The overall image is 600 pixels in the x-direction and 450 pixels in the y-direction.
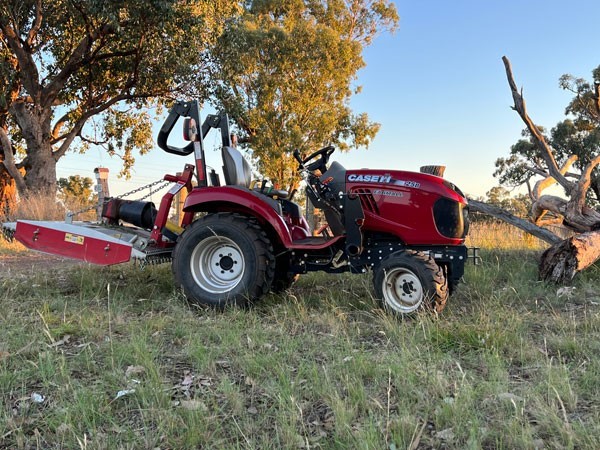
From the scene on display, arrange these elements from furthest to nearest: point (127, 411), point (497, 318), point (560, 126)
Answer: point (560, 126) → point (497, 318) → point (127, 411)

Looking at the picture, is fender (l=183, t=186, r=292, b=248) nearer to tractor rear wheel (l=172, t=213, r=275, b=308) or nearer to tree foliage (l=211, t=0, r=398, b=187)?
tractor rear wheel (l=172, t=213, r=275, b=308)

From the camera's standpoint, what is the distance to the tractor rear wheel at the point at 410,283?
400 centimetres

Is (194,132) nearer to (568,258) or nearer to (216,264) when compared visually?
(216,264)

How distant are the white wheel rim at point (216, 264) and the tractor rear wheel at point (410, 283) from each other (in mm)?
1336

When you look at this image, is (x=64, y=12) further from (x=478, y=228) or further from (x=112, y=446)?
(x=112, y=446)

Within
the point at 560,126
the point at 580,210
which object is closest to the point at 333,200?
the point at 580,210

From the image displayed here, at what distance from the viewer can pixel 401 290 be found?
4.20 meters

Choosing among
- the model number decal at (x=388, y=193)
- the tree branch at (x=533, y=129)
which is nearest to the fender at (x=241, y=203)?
the model number decal at (x=388, y=193)

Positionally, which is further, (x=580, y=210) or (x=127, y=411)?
(x=580, y=210)

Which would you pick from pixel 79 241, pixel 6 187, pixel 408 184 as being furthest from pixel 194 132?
pixel 6 187

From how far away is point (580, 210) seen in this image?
7164 millimetres

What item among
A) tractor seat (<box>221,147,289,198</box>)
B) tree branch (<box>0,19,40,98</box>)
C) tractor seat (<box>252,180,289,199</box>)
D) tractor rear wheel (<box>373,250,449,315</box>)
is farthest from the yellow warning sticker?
tree branch (<box>0,19,40,98</box>)

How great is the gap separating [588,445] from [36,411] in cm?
252

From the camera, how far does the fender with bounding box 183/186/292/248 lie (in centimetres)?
452
